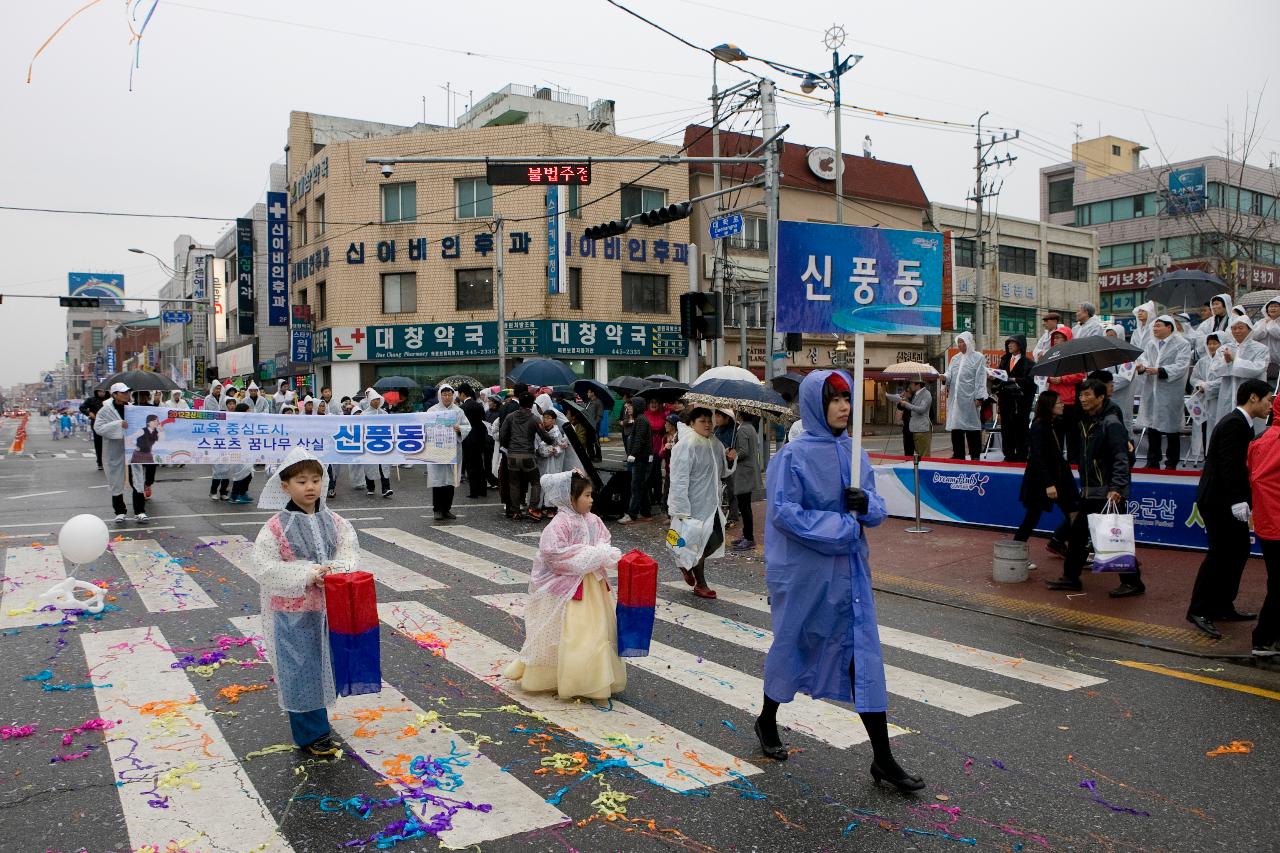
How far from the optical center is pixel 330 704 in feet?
15.6

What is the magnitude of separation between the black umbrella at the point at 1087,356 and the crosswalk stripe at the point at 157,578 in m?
9.05

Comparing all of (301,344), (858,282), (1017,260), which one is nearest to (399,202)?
(301,344)

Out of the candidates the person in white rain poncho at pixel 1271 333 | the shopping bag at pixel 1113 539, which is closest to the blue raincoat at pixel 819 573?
the shopping bag at pixel 1113 539

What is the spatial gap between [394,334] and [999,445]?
1025 inches

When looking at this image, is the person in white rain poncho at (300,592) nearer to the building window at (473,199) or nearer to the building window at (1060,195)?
the building window at (473,199)

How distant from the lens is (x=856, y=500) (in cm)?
438

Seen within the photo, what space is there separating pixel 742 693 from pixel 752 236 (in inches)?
1338

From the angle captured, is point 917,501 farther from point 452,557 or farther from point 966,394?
point 452,557

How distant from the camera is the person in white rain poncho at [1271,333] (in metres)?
10.7

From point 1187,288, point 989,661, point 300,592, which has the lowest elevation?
point 989,661

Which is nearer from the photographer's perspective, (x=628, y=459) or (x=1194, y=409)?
(x=1194, y=409)

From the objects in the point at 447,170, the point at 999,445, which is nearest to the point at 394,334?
the point at 447,170

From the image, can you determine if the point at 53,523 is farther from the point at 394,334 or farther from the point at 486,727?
the point at 394,334

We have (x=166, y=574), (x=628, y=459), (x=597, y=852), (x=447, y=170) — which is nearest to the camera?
(x=597, y=852)
